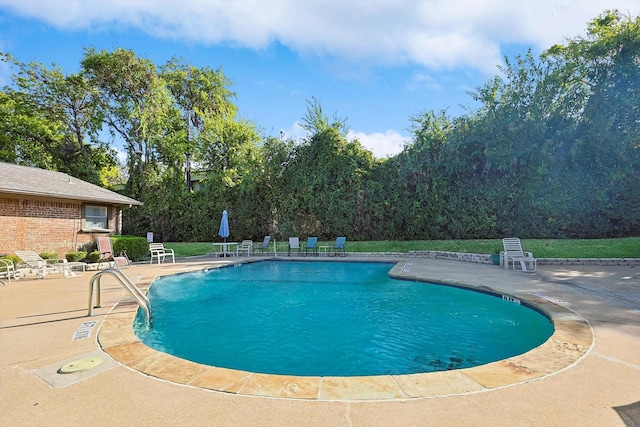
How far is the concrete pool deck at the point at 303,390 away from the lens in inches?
87.6

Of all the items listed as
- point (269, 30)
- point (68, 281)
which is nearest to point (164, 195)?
point (68, 281)

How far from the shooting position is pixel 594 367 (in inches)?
118

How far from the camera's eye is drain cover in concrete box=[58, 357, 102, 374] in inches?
118

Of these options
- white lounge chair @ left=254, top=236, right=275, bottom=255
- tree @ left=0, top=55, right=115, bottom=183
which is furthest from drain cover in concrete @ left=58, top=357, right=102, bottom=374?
tree @ left=0, top=55, right=115, bottom=183

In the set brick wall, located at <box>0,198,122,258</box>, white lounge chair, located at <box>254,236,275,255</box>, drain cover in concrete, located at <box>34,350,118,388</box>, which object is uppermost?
brick wall, located at <box>0,198,122,258</box>

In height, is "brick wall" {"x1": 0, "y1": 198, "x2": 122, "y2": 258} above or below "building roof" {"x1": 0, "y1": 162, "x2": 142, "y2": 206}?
below

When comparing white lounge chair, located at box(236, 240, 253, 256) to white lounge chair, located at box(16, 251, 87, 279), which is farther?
white lounge chair, located at box(236, 240, 253, 256)

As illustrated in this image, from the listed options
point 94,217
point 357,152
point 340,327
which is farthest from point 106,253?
point 357,152

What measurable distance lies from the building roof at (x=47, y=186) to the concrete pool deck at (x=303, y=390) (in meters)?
10.1

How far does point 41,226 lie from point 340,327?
43.5ft

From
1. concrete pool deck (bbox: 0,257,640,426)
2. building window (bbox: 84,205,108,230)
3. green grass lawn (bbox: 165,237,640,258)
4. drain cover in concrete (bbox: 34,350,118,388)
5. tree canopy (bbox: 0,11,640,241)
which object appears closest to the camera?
concrete pool deck (bbox: 0,257,640,426)

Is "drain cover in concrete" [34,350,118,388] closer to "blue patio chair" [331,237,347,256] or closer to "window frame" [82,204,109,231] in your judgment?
"blue patio chair" [331,237,347,256]

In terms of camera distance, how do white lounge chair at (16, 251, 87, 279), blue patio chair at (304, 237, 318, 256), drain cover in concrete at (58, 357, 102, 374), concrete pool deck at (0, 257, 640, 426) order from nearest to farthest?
concrete pool deck at (0, 257, 640, 426) → drain cover in concrete at (58, 357, 102, 374) → white lounge chair at (16, 251, 87, 279) → blue patio chair at (304, 237, 318, 256)

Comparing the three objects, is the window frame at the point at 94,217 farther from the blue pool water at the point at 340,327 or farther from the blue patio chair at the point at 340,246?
the blue patio chair at the point at 340,246
